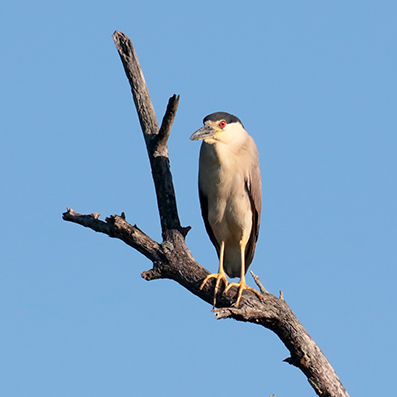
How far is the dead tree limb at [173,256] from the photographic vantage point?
429 cm

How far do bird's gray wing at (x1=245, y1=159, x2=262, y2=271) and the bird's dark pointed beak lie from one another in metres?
0.58

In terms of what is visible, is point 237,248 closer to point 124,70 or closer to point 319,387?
point 319,387

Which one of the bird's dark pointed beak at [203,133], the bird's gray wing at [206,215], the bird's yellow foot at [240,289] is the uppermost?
the bird's dark pointed beak at [203,133]

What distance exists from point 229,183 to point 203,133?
549 mm

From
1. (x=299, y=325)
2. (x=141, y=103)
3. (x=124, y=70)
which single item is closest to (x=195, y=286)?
(x=299, y=325)

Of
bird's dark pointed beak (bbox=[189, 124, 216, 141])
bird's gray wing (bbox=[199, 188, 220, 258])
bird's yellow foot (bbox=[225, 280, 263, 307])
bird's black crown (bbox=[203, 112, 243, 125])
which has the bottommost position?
bird's yellow foot (bbox=[225, 280, 263, 307])

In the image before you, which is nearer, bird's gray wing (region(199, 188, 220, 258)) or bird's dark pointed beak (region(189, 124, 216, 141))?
bird's dark pointed beak (region(189, 124, 216, 141))

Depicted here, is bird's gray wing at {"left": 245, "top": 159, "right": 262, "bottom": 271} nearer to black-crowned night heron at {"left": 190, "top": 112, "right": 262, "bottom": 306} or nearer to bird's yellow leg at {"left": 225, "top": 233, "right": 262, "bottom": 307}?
black-crowned night heron at {"left": 190, "top": 112, "right": 262, "bottom": 306}

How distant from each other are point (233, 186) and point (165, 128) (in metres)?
0.84

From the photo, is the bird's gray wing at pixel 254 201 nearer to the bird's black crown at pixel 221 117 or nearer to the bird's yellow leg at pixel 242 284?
the bird's yellow leg at pixel 242 284

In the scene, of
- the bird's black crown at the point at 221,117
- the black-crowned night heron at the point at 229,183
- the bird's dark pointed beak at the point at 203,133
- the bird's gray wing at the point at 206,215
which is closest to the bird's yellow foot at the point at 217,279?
the black-crowned night heron at the point at 229,183

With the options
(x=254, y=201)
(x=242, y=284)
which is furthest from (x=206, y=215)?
(x=242, y=284)

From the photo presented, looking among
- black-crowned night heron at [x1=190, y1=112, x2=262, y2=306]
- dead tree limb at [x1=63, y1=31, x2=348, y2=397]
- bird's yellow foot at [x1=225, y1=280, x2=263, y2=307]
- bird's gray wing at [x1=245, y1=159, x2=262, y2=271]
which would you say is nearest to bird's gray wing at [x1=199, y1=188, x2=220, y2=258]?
black-crowned night heron at [x1=190, y1=112, x2=262, y2=306]

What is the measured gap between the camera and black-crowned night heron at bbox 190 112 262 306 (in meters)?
5.03
